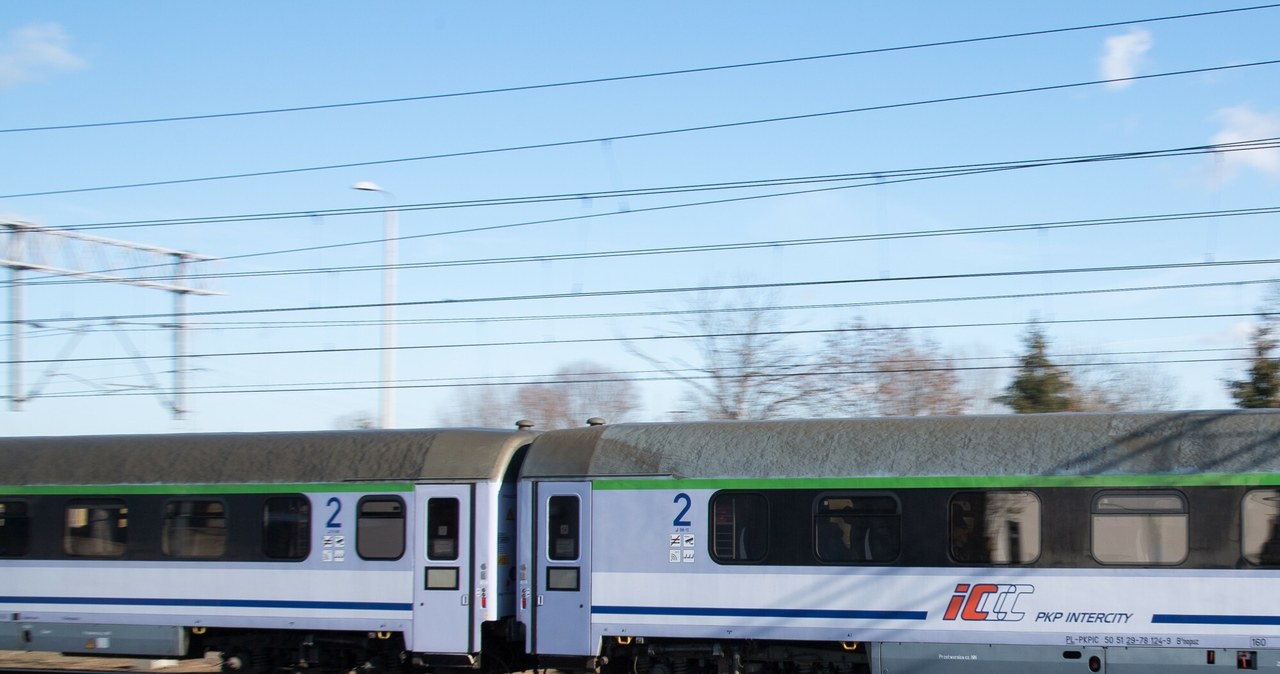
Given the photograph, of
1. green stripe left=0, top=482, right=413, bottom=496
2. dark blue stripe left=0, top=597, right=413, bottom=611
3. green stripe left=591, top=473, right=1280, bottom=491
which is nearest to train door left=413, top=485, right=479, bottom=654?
dark blue stripe left=0, top=597, right=413, bottom=611

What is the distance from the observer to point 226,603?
1445cm

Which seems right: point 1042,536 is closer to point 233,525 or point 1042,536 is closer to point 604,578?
point 604,578

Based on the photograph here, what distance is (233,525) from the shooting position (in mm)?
14500

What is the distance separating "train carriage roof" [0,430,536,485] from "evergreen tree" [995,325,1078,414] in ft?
55.6

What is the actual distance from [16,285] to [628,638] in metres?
16.1

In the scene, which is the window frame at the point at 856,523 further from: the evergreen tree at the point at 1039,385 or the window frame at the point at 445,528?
the evergreen tree at the point at 1039,385

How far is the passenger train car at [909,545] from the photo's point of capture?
11.4 m

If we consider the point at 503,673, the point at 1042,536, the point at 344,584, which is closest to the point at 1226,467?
the point at 1042,536

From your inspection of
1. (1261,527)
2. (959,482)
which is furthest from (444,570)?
(1261,527)

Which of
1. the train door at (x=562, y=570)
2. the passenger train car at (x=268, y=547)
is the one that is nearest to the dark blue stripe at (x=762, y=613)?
the train door at (x=562, y=570)

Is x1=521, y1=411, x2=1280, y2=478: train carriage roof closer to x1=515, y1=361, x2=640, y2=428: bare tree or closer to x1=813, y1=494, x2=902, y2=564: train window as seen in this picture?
x1=813, y1=494, x2=902, y2=564: train window

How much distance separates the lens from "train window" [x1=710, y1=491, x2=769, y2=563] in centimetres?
1266

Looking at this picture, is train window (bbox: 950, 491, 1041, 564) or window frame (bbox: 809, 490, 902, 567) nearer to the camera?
train window (bbox: 950, 491, 1041, 564)

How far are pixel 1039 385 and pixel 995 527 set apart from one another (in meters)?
17.0
